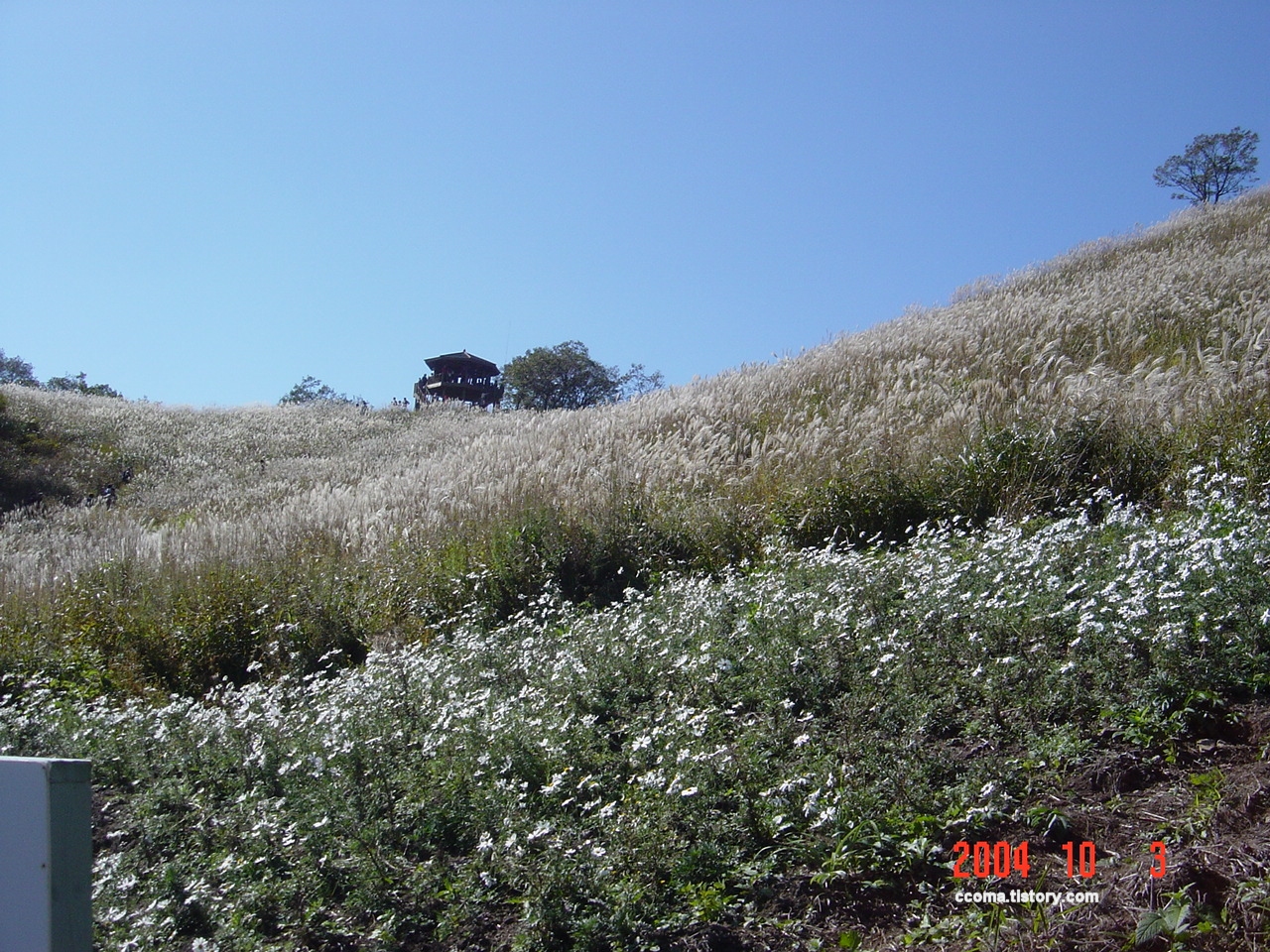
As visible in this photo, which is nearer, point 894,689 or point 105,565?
point 894,689

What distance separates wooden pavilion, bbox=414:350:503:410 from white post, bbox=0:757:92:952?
1247 inches

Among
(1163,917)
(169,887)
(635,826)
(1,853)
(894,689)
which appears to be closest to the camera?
(1,853)

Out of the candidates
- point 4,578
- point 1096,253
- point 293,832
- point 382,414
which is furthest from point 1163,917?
point 382,414

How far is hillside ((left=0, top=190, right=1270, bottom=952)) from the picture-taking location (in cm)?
289

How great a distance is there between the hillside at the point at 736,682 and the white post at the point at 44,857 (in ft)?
5.04

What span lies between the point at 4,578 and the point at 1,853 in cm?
927

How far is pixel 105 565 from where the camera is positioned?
357 inches

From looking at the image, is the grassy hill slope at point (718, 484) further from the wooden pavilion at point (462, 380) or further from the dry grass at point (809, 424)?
the wooden pavilion at point (462, 380)

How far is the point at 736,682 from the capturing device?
4.16m

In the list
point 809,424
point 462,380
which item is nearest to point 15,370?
point 462,380

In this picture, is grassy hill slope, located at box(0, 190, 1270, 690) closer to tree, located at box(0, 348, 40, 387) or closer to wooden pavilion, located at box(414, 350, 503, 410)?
wooden pavilion, located at box(414, 350, 503, 410)

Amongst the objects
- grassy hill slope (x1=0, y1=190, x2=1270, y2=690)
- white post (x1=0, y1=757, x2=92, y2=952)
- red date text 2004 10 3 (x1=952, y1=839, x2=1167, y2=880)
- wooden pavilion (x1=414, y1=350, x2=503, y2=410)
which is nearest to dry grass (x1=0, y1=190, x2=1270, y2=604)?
grassy hill slope (x1=0, y1=190, x2=1270, y2=690)

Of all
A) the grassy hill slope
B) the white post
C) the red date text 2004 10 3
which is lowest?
the red date text 2004 10 3

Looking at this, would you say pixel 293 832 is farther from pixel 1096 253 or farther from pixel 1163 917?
pixel 1096 253
